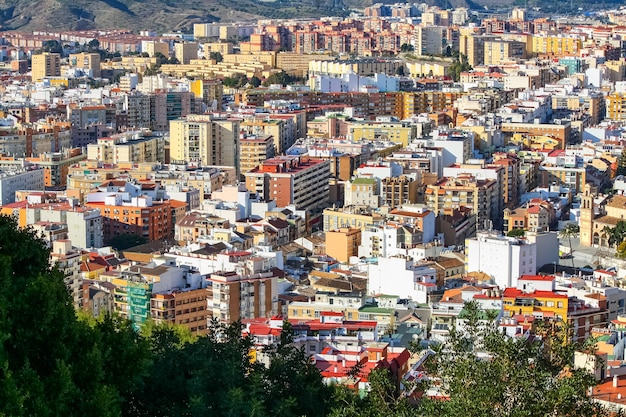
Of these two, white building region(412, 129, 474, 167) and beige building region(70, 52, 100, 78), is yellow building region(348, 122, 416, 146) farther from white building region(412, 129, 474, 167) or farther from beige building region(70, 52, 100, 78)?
beige building region(70, 52, 100, 78)

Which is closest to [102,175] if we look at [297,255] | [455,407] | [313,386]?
[297,255]

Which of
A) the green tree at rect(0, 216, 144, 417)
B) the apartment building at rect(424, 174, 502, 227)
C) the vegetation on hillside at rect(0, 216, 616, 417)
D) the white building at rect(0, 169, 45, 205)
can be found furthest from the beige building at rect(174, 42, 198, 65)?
the green tree at rect(0, 216, 144, 417)

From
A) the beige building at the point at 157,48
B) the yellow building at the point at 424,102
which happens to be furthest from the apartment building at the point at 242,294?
the beige building at the point at 157,48

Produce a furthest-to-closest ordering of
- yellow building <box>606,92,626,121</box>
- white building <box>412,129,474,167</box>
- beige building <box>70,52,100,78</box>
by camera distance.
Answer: beige building <box>70,52,100,78</box> < yellow building <box>606,92,626,121</box> < white building <box>412,129,474,167</box>

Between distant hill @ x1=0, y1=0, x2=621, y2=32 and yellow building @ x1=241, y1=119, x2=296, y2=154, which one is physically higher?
distant hill @ x1=0, y1=0, x2=621, y2=32

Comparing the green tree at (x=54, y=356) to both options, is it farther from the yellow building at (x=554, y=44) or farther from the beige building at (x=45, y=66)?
the yellow building at (x=554, y=44)

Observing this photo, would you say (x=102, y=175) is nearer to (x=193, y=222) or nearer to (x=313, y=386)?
(x=193, y=222)

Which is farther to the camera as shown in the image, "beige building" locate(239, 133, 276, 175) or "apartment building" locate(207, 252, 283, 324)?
"beige building" locate(239, 133, 276, 175)

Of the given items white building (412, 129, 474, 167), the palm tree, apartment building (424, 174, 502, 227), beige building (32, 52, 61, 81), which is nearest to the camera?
the palm tree
